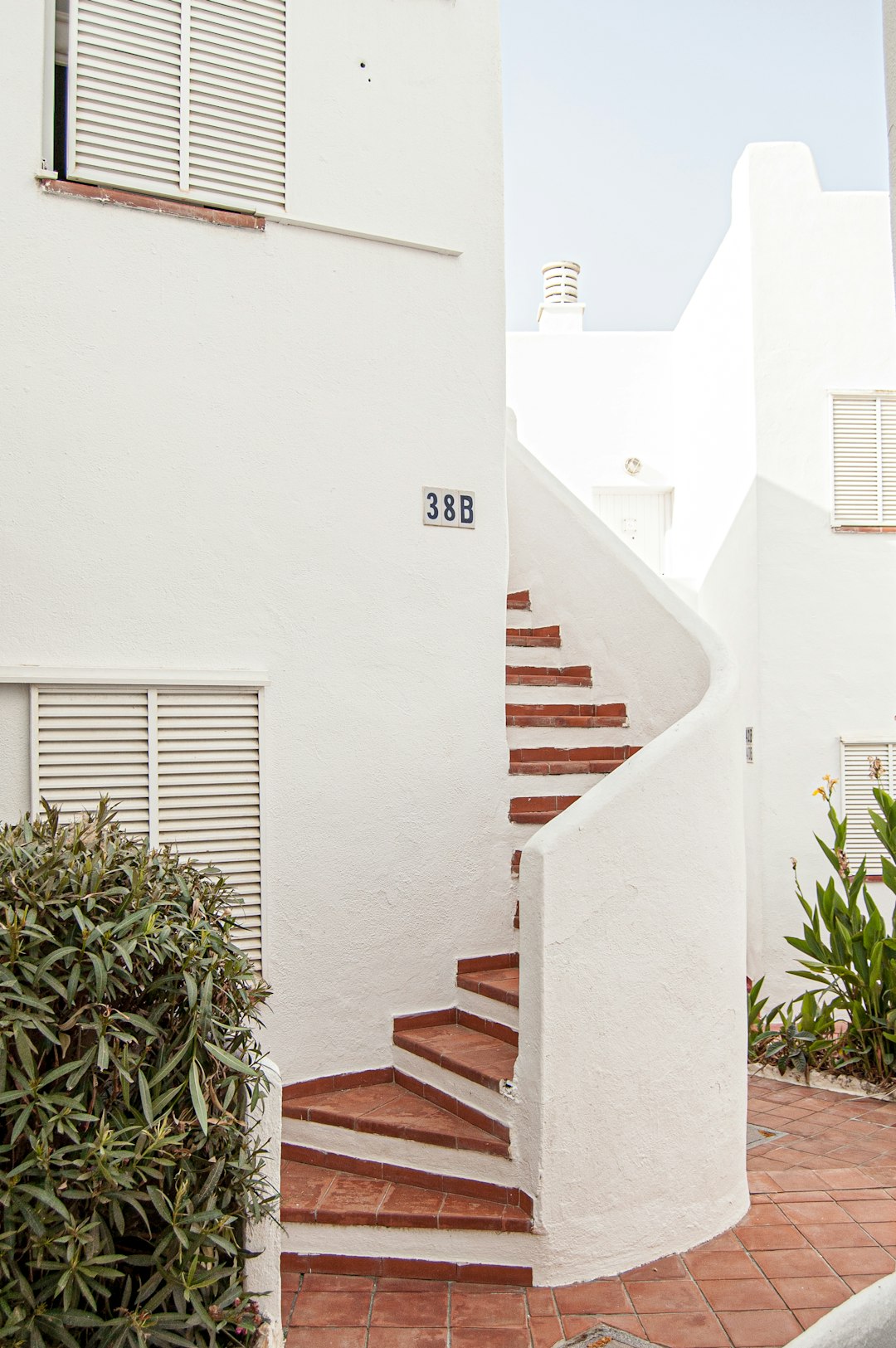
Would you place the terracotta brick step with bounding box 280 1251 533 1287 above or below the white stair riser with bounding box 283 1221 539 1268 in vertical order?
below

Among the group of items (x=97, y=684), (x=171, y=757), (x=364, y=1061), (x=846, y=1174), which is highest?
(x=97, y=684)

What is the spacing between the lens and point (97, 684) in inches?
219

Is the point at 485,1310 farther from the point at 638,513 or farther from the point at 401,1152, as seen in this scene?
the point at 638,513

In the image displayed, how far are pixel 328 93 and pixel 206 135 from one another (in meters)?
0.79

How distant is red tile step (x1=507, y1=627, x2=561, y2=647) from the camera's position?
25.6 feet

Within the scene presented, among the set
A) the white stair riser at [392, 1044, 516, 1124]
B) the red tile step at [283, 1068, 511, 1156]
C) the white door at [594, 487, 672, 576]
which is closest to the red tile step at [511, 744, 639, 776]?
the white stair riser at [392, 1044, 516, 1124]

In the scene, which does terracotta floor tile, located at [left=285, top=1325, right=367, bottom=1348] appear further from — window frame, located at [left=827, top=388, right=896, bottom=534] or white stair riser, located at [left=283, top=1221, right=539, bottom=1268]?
window frame, located at [left=827, top=388, right=896, bottom=534]

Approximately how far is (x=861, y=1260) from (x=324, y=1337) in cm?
226

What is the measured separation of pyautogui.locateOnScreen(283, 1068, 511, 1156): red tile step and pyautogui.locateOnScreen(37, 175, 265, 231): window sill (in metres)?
4.62

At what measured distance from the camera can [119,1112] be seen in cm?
333

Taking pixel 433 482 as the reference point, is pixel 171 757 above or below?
below

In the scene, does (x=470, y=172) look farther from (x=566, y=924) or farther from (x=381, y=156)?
(x=566, y=924)

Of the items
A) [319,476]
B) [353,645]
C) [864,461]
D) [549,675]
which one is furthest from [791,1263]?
[864,461]

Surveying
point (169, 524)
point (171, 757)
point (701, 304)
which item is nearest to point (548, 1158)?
point (171, 757)
